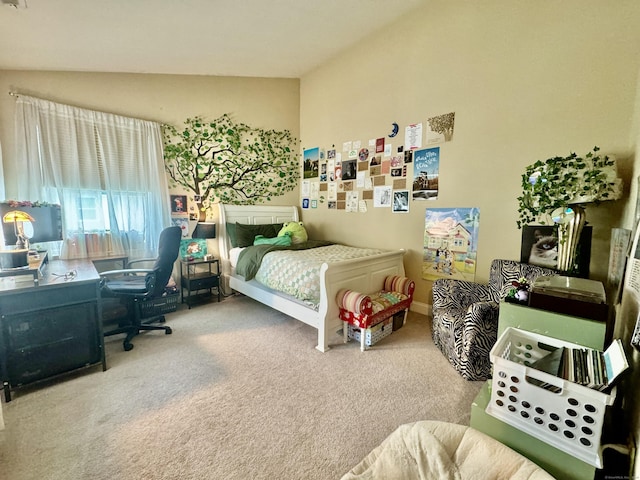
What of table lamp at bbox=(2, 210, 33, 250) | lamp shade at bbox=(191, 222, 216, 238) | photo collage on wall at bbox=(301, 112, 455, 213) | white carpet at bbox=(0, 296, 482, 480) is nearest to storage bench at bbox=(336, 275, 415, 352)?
white carpet at bbox=(0, 296, 482, 480)

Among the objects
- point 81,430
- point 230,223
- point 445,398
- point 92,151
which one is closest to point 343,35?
point 230,223

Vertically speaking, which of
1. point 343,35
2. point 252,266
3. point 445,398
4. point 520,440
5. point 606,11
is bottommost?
point 445,398

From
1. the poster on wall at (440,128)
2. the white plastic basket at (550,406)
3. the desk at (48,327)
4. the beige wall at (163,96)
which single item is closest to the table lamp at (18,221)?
the desk at (48,327)

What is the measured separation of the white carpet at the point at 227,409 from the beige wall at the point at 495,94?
148 centimetres

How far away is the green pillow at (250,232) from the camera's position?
3.82m

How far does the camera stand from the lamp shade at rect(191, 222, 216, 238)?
3746 mm

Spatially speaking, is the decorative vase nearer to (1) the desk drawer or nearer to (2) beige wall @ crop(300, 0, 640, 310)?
(2) beige wall @ crop(300, 0, 640, 310)

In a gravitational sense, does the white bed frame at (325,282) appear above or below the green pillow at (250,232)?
below

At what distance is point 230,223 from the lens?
3973 millimetres

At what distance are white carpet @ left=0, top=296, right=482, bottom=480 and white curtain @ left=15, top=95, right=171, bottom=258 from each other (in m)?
1.32

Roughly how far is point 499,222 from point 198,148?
3.80m

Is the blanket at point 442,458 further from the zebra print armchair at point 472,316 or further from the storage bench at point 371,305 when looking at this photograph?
the storage bench at point 371,305

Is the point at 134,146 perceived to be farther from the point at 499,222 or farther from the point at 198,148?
the point at 499,222

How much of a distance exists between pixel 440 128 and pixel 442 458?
2.95 meters
